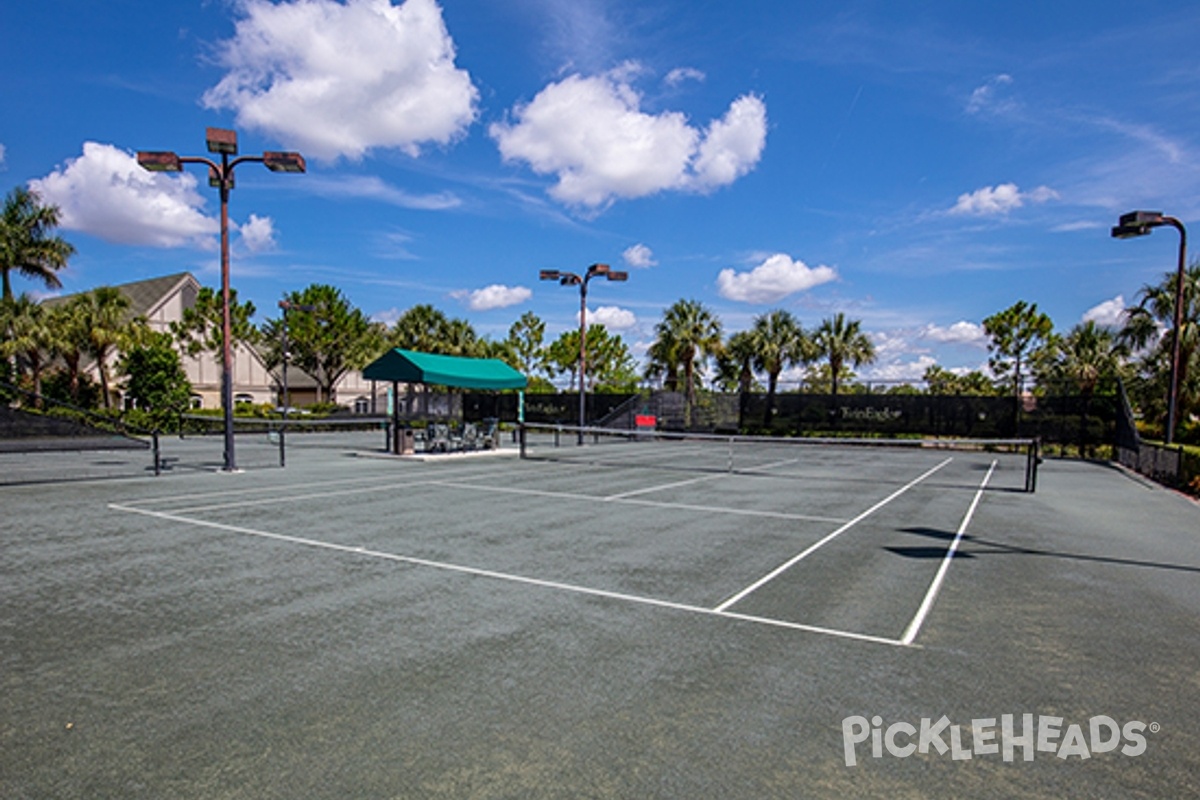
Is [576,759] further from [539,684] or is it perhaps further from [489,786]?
[539,684]

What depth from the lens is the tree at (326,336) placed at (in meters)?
56.6

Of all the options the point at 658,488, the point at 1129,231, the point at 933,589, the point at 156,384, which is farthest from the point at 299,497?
the point at 156,384

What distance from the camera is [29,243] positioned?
36.9 metres

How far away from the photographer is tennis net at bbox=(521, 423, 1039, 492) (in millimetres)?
18969

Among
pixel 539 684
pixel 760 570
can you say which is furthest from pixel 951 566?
pixel 539 684

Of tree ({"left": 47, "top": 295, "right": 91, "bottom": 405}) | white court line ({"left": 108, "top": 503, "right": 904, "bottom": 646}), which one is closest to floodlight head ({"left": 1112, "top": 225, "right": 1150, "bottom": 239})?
white court line ({"left": 108, "top": 503, "right": 904, "bottom": 646})

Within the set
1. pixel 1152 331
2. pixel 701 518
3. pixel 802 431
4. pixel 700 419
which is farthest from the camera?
pixel 700 419

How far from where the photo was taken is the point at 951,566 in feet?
26.6

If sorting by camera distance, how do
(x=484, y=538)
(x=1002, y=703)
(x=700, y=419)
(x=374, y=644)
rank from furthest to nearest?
(x=700, y=419) < (x=484, y=538) < (x=374, y=644) < (x=1002, y=703)

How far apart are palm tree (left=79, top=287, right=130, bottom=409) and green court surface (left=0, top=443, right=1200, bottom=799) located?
33.1 meters

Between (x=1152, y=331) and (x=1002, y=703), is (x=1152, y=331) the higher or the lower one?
the higher one

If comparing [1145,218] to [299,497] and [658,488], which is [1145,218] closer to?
[658,488]

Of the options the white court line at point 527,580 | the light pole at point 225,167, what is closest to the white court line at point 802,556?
the white court line at point 527,580

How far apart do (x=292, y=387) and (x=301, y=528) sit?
211 feet
